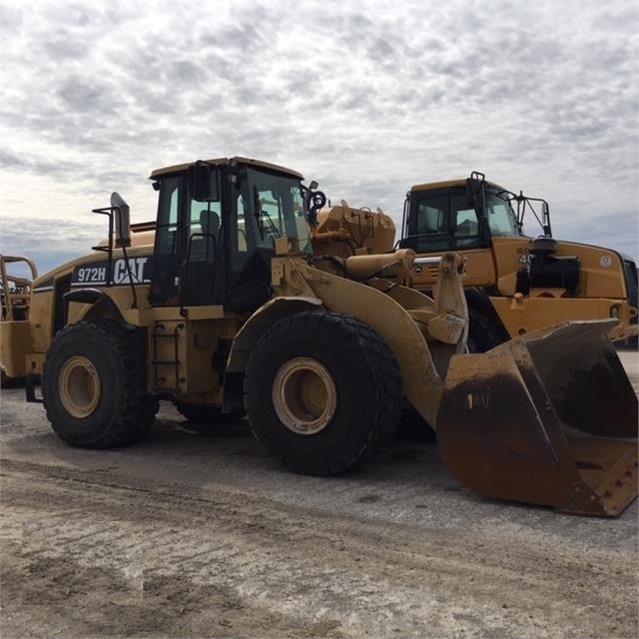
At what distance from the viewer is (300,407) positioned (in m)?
5.98

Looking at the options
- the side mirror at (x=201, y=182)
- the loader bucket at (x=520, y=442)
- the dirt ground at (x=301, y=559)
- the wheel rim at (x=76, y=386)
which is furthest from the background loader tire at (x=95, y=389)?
the loader bucket at (x=520, y=442)

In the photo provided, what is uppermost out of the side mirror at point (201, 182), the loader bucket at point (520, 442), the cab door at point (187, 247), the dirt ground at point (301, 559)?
the side mirror at point (201, 182)

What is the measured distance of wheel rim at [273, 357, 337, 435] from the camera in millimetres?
5768

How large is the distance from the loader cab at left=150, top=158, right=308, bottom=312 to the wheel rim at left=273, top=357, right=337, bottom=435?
4.01 feet

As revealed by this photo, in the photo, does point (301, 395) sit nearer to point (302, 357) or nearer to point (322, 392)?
point (322, 392)

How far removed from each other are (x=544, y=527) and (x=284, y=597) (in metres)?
1.73

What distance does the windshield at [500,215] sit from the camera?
376 inches

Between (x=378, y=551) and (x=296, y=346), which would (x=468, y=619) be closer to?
(x=378, y=551)

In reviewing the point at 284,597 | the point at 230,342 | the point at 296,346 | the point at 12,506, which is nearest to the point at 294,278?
the point at 296,346

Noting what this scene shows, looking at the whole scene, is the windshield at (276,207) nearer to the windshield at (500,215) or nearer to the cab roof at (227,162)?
the cab roof at (227,162)

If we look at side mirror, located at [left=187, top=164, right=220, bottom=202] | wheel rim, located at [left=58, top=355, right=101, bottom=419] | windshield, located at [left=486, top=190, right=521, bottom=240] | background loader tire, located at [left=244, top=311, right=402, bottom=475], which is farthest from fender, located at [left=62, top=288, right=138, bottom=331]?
windshield, located at [left=486, top=190, right=521, bottom=240]

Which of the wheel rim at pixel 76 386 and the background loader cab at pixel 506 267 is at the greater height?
the background loader cab at pixel 506 267

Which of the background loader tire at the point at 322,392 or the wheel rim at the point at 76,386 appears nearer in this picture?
the background loader tire at the point at 322,392

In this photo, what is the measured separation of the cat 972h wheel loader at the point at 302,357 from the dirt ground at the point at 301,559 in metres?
0.41
